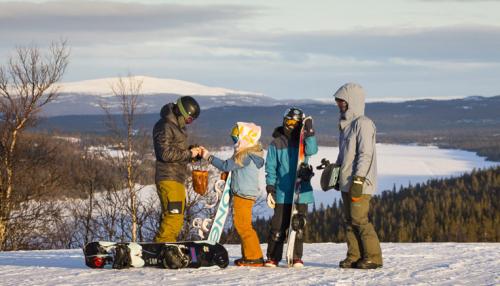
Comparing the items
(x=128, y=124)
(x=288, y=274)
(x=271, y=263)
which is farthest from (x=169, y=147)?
(x=128, y=124)

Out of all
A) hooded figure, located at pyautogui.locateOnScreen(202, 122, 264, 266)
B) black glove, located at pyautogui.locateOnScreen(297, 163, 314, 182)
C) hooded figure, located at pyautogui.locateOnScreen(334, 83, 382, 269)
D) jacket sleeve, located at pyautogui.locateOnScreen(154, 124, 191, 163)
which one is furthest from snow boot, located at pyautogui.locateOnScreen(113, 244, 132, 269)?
hooded figure, located at pyautogui.locateOnScreen(334, 83, 382, 269)

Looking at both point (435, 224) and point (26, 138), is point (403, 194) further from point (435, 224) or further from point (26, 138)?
point (26, 138)

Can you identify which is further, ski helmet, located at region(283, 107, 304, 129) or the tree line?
the tree line

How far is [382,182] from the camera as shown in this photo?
575 feet

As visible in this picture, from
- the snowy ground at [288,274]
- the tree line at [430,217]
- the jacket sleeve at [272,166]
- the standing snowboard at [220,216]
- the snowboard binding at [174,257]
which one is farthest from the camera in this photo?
the tree line at [430,217]

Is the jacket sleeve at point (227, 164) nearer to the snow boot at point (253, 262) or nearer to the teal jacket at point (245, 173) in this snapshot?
the teal jacket at point (245, 173)

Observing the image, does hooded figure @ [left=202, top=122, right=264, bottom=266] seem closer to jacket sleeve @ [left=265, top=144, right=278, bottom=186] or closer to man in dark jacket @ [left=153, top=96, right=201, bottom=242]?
jacket sleeve @ [left=265, top=144, right=278, bottom=186]

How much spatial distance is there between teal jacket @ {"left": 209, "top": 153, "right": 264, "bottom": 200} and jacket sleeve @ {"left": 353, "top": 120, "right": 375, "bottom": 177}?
3.94 feet

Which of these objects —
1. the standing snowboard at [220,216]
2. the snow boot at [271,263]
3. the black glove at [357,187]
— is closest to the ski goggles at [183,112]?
the standing snowboard at [220,216]

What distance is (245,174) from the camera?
10.0m

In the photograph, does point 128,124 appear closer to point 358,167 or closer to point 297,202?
point 297,202

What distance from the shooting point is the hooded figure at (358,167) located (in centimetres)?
955

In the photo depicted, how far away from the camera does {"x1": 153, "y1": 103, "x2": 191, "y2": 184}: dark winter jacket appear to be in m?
9.84

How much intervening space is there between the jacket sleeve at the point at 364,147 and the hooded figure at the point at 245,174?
47.0 inches
